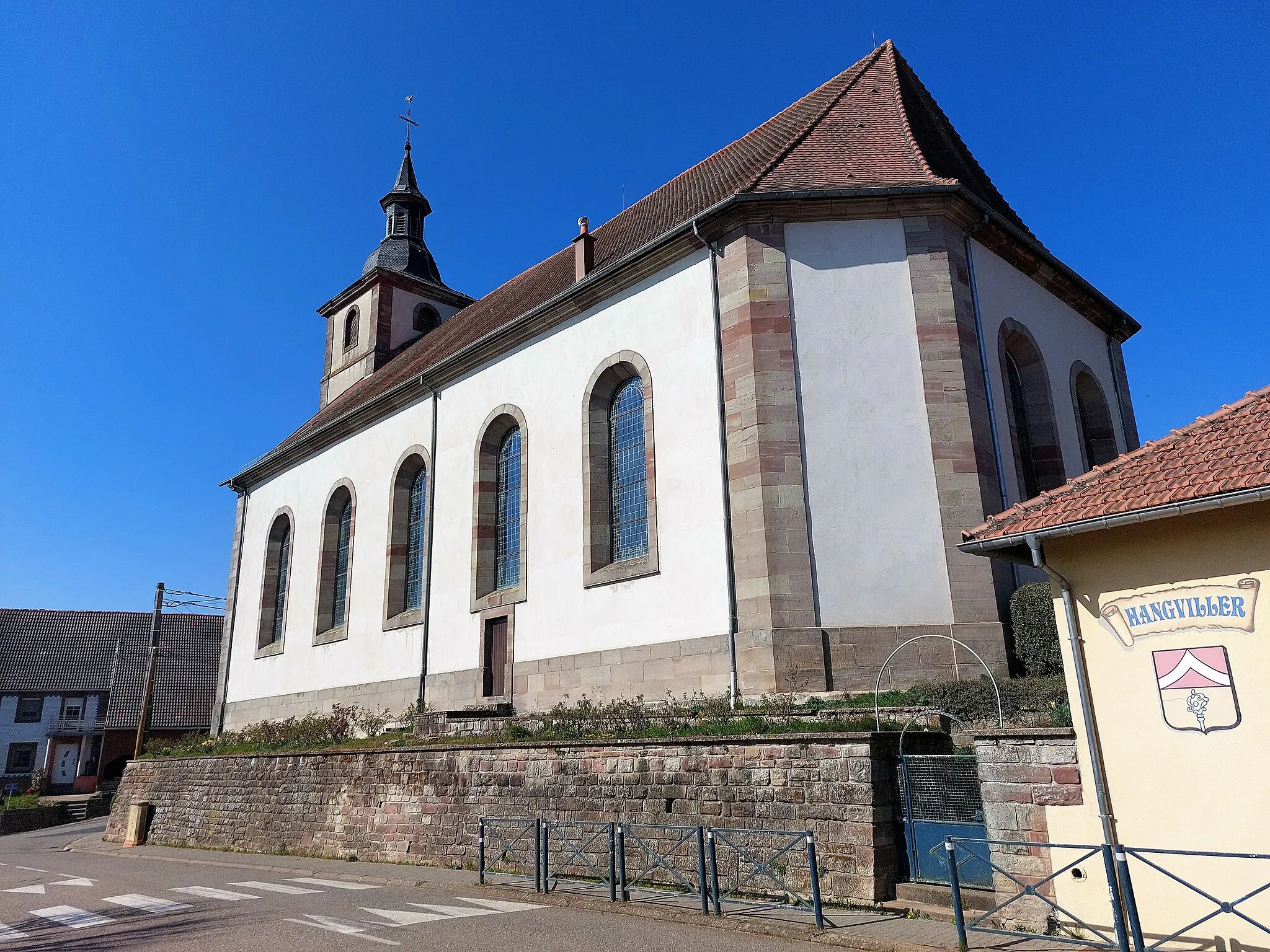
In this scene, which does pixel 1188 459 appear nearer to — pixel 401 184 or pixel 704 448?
pixel 704 448

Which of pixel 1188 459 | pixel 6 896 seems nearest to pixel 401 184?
pixel 6 896

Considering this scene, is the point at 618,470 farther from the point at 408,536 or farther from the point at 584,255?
the point at 408,536

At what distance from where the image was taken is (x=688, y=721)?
12031 mm

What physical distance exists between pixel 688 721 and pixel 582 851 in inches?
88.0

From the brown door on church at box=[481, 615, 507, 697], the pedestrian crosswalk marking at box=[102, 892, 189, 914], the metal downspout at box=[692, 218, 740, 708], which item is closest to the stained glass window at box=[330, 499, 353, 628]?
the brown door on church at box=[481, 615, 507, 697]

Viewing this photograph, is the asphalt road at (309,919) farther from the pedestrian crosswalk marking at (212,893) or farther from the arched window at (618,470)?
the arched window at (618,470)

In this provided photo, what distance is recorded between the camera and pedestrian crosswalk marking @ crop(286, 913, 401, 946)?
24.9 ft

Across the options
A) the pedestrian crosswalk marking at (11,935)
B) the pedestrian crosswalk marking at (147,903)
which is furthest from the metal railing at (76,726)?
the pedestrian crosswalk marking at (11,935)

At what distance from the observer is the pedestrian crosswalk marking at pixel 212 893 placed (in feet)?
35.4

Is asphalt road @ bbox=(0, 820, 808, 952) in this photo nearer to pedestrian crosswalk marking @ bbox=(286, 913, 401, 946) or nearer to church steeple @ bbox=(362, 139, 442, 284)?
pedestrian crosswalk marking @ bbox=(286, 913, 401, 946)

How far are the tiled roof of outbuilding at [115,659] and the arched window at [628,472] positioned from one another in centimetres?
3591

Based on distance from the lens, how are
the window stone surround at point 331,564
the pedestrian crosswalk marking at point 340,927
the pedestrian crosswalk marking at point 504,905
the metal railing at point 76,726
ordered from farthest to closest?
the metal railing at point 76,726
the window stone surround at point 331,564
the pedestrian crosswalk marking at point 504,905
the pedestrian crosswalk marking at point 340,927

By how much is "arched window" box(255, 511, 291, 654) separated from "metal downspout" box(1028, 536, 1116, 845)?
22.2m

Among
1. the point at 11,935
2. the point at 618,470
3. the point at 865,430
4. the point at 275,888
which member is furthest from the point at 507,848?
the point at 865,430
